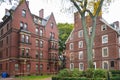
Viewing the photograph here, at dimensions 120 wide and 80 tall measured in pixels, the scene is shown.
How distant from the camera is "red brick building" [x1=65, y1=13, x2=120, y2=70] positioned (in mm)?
34531

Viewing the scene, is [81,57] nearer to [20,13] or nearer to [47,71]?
[47,71]

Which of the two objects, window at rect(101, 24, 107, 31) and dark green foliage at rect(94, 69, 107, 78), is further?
window at rect(101, 24, 107, 31)

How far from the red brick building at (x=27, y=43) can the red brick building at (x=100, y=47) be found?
16.2 ft

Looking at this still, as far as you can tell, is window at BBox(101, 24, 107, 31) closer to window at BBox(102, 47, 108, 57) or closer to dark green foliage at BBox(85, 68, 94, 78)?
window at BBox(102, 47, 108, 57)

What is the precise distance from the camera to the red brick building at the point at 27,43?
34938mm

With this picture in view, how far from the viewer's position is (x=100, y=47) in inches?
1455

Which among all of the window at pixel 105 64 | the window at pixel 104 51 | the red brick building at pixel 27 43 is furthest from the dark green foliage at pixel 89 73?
the window at pixel 104 51

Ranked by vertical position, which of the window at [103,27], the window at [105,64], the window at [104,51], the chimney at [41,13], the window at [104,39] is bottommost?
the window at [105,64]

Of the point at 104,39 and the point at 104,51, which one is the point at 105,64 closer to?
the point at 104,51

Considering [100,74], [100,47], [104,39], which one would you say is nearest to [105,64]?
[100,47]

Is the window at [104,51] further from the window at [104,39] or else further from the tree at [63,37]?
the tree at [63,37]

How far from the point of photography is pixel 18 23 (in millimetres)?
35906

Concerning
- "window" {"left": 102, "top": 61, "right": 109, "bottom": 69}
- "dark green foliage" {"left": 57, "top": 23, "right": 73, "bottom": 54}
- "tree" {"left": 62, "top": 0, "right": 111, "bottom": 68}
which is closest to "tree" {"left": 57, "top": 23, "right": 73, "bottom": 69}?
"dark green foliage" {"left": 57, "top": 23, "right": 73, "bottom": 54}

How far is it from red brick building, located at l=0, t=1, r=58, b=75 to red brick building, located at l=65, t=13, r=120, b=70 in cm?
494
